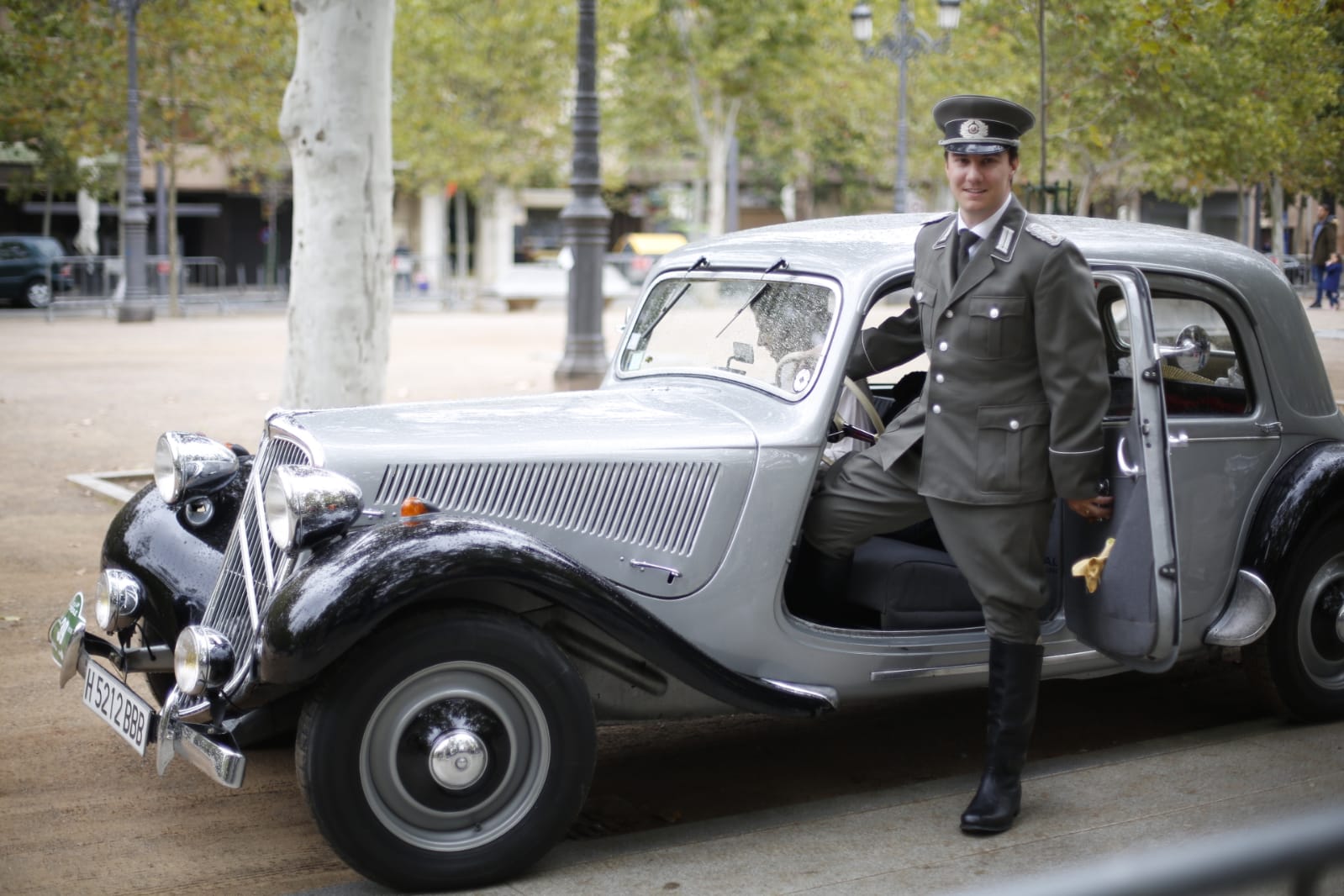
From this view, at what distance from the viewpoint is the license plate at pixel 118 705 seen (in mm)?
3924

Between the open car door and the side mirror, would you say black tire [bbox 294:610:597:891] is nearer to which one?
the open car door

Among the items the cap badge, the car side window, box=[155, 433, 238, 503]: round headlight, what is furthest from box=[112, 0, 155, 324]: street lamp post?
the cap badge

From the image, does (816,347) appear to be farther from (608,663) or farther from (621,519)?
(608,663)

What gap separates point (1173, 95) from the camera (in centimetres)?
937

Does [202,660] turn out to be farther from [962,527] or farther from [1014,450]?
[1014,450]

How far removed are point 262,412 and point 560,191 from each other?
42.5 meters

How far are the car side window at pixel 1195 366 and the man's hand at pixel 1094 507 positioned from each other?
2.54ft

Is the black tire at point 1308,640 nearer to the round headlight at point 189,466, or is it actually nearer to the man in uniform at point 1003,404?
the man in uniform at point 1003,404

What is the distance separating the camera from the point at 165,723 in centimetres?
Result: 380

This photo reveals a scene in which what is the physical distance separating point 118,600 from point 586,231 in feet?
34.4

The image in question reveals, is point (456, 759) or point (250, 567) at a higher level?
point (250, 567)

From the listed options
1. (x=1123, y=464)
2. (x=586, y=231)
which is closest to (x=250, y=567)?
(x=1123, y=464)

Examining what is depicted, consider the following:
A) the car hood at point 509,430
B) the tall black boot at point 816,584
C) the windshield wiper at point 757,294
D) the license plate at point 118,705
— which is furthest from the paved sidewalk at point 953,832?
the windshield wiper at point 757,294

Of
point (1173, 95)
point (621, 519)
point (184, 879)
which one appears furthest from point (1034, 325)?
point (1173, 95)
